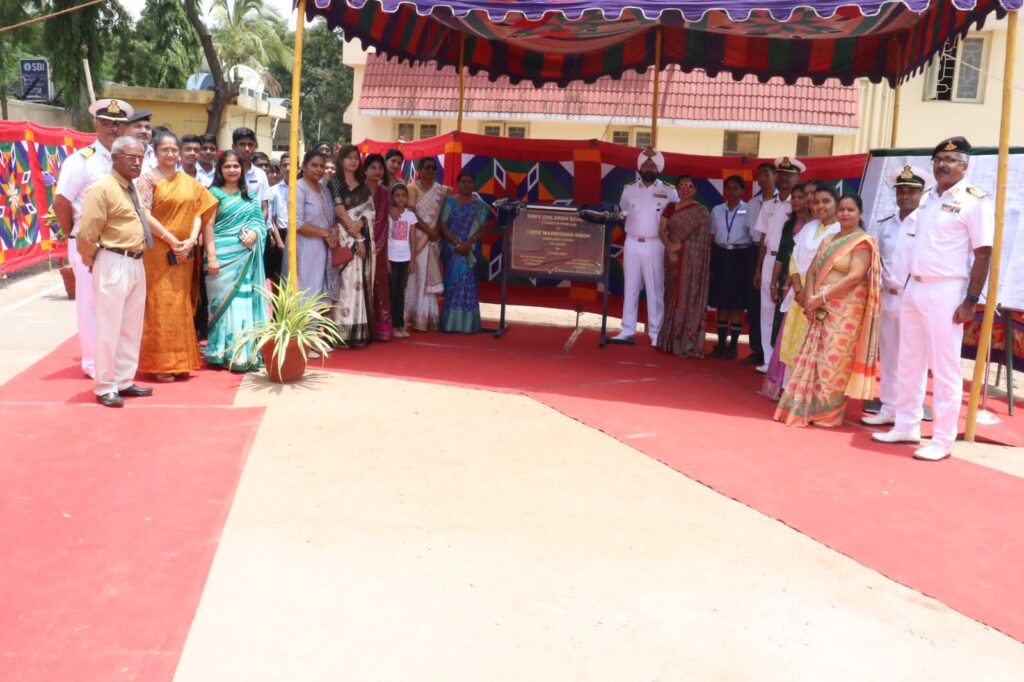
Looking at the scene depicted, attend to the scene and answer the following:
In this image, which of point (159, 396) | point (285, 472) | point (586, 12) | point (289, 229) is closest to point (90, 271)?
point (159, 396)

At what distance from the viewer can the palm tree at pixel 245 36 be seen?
36.0m

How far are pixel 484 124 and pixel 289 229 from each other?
53.1ft

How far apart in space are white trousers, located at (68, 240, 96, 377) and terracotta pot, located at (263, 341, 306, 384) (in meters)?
1.19

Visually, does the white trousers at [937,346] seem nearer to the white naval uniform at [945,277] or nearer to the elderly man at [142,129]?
the white naval uniform at [945,277]

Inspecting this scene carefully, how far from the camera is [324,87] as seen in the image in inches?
1807

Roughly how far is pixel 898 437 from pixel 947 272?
1.13 meters

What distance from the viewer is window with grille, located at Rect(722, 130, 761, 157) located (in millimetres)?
21594

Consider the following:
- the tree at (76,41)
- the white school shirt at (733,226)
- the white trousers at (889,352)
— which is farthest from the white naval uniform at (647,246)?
the tree at (76,41)

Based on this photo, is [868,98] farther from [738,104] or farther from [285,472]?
[285,472]

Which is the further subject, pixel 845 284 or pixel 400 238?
pixel 400 238

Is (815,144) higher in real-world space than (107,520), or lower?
higher

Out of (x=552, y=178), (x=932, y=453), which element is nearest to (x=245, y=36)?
(x=552, y=178)

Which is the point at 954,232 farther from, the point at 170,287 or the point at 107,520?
the point at 170,287

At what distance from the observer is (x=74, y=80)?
25.5m
